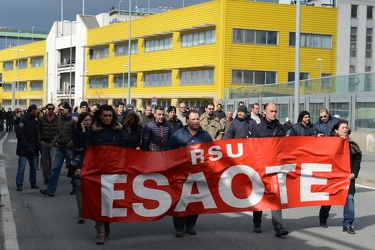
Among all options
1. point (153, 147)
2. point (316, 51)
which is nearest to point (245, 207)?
point (153, 147)

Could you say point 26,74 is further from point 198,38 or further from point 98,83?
point 198,38

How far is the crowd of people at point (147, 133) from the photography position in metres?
9.66

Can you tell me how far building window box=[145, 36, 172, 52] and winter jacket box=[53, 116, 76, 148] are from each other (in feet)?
179

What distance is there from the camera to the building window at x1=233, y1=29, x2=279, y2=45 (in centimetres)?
6038

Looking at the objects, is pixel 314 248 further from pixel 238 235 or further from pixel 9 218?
pixel 9 218

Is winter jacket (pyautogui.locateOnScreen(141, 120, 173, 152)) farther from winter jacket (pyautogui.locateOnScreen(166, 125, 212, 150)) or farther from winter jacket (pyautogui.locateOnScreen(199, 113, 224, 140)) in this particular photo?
winter jacket (pyautogui.locateOnScreen(199, 113, 224, 140))

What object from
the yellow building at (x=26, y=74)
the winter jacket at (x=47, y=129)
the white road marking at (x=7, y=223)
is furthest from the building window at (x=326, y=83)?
the yellow building at (x=26, y=74)

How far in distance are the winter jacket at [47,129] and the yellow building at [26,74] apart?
89.1 metres

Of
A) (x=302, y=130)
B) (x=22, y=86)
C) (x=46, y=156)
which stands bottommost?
(x=46, y=156)

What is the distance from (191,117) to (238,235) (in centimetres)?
177

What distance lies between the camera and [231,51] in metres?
60.0

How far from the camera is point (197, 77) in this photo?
64.2 m

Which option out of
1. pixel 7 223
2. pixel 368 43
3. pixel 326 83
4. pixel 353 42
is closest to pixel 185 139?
pixel 7 223

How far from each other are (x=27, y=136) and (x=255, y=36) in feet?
155
